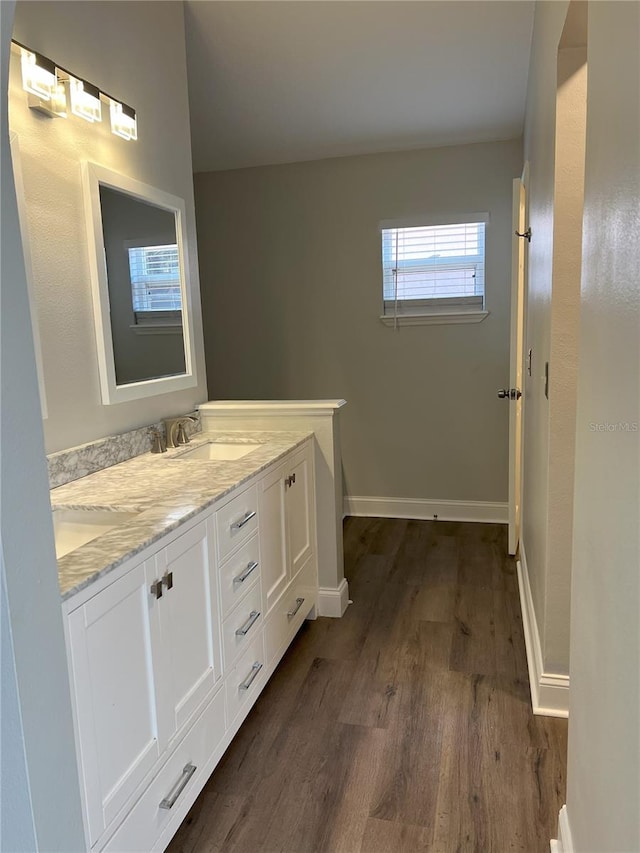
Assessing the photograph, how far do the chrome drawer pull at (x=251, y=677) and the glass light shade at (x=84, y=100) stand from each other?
186 cm

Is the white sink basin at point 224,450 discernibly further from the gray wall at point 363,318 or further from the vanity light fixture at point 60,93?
the gray wall at point 363,318

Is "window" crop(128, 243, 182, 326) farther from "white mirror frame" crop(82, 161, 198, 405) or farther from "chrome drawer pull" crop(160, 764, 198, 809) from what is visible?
"chrome drawer pull" crop(160, 764, 198, 809)

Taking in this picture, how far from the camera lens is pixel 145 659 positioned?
136 cm

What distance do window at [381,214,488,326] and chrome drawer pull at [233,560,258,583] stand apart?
246 centimetres

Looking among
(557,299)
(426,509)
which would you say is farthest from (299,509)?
(426,509)

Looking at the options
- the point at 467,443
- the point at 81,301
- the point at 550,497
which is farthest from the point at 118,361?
the point at 467,443

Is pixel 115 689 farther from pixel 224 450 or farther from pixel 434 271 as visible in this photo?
pixel 434 271

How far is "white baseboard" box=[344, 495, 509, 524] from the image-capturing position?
4098mm

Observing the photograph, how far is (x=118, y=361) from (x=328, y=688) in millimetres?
1407

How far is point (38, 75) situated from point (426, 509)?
3.31 metres

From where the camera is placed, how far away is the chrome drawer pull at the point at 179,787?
56.6 inches

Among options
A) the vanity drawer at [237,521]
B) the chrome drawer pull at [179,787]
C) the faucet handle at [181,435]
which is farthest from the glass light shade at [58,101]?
the chrome drawer pull at [179,787]

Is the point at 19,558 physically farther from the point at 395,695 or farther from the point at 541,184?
the point at 541,184

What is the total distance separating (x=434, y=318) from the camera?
398cm
